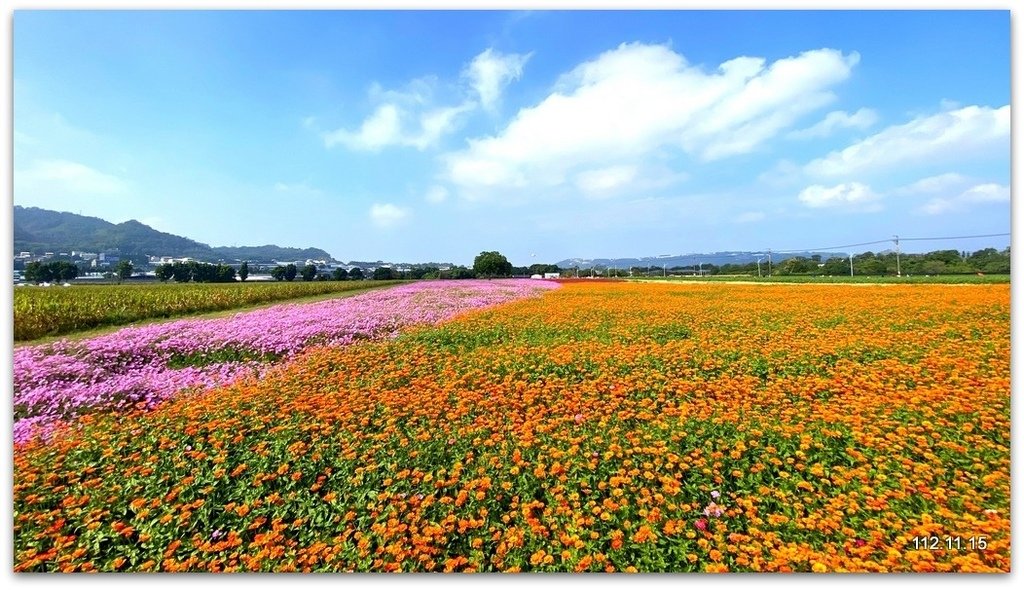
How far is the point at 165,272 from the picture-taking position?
527cm

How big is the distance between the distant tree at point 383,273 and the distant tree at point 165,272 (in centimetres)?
236

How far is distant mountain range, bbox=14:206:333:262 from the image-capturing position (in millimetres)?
3678

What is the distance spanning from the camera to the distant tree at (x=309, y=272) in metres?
5.94

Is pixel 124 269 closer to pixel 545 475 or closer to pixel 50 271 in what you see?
pixel 50 271

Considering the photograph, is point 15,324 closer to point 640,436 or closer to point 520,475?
point 520,475

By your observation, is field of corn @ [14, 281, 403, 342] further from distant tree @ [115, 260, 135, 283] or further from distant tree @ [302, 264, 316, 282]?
distant tree @ [302, 264, 316, 282]

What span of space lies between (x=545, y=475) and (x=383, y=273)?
16.1 ft

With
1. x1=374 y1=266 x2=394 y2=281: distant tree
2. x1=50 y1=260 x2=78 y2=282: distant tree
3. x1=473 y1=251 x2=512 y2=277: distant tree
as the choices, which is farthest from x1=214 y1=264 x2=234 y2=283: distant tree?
x1=473 y1=251 x2=512 y2=277: distant tree

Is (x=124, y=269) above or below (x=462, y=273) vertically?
below

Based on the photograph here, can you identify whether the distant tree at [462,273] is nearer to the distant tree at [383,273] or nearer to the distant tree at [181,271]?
the distant tree at [383,273]

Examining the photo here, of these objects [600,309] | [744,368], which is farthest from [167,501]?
[600,309]

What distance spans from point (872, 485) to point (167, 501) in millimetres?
3976

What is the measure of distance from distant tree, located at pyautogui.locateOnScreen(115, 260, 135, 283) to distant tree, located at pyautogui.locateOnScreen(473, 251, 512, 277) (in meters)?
7.19

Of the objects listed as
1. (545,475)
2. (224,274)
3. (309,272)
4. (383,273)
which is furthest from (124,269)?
(545,475)
